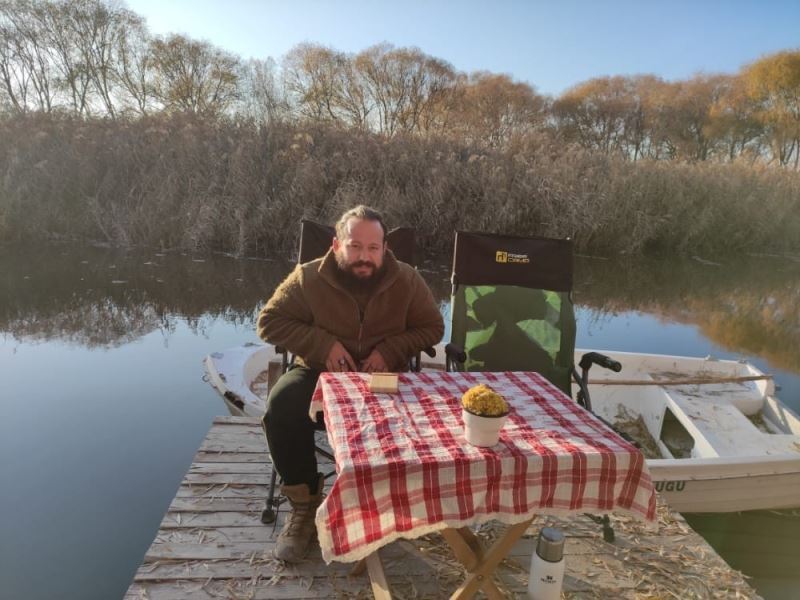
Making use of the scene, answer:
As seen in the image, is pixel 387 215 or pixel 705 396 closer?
pixel 705 396

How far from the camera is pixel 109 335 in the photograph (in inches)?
258

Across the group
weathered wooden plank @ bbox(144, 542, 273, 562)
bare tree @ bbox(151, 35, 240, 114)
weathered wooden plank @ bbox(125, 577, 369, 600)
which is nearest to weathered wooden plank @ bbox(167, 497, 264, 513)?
weathered wooden plank @ bbox(144, 542, 273, 562)

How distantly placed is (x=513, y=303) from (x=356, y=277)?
3.88 ft

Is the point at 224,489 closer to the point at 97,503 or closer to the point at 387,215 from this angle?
the point at 97,503

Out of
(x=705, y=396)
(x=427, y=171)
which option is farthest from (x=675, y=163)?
(x=705, y=396)

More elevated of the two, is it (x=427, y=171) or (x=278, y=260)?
(x=427, y=171)

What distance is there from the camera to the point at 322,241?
3.24 meters

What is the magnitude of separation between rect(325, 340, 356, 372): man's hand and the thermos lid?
3.57 feet

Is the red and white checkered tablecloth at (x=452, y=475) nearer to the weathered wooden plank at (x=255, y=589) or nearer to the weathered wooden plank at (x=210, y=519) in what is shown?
the weathered wooden plank at (x=255, y=589)

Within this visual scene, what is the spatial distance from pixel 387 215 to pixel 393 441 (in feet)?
32.8

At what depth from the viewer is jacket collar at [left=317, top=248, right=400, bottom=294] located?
2.47 metres

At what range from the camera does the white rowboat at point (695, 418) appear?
2826 millimetres

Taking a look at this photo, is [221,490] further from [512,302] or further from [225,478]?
[512,302]

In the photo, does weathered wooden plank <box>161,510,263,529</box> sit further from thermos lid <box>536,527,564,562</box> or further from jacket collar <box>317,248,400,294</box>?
thermos lid <box>536,527,564,562</box>
